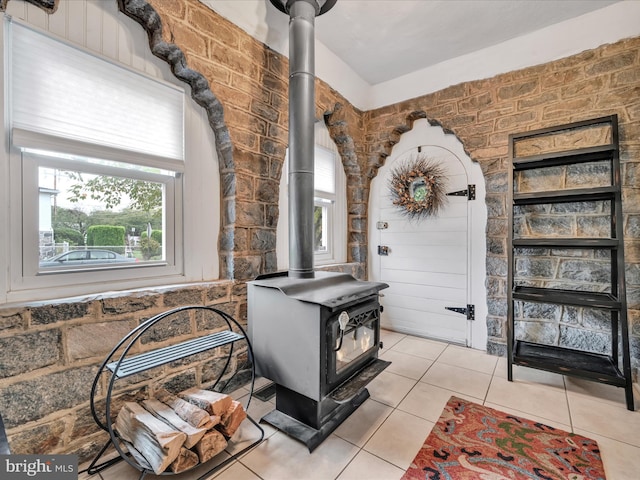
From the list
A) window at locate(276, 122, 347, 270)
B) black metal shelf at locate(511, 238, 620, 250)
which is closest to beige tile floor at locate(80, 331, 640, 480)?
black metal shelf at locate(511, 238, 620, 250)

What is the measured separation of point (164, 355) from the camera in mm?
1479

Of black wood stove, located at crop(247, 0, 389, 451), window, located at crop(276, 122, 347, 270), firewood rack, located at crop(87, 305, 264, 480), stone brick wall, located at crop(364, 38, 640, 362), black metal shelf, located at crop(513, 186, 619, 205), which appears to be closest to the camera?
firewood rack, located at crop(87, 305, 264, 480)

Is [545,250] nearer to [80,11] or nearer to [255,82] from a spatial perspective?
[255,82]

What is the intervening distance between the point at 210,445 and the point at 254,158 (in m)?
1.77

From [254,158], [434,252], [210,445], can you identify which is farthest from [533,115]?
[210,445]

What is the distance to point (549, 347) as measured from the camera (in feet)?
7.67

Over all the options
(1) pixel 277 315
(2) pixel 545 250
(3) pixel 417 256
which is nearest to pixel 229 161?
(1) pixel 277 315

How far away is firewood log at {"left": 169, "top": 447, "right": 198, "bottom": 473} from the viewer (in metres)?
1.28

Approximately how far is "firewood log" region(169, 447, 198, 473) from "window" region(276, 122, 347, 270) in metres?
1.96

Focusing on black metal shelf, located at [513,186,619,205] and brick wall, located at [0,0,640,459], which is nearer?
brick wall, located at [0,0,640,459]

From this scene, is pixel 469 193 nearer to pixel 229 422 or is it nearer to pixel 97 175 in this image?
pixel 229 422

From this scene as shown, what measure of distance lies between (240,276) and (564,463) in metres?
2.04

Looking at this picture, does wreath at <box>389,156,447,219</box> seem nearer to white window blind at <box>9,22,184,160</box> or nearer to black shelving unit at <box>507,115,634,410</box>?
black shelving unit at <box>507,115,634,410</box>

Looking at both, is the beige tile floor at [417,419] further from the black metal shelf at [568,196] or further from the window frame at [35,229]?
the black metal shelf at [568,196]
